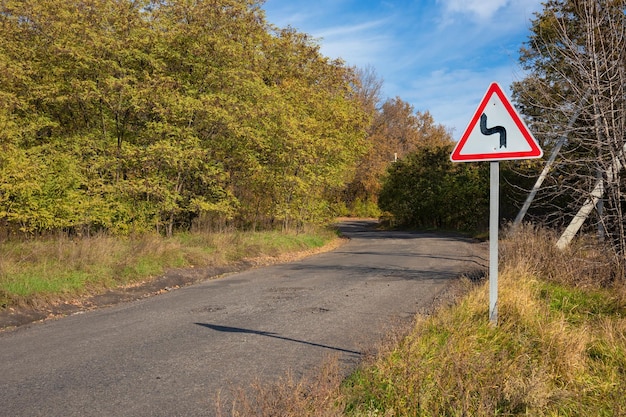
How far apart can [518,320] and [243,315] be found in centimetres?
383

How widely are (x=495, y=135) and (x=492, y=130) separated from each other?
0.06 meters

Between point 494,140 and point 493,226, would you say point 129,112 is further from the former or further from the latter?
point 493,226

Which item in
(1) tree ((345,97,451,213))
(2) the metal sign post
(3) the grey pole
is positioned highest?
(1) tree ((345,97,451,213))

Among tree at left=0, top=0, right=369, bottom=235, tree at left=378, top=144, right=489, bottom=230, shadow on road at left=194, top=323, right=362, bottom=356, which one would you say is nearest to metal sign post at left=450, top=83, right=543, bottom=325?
shadow on road at left=194, top=323, right=362, bottom=356

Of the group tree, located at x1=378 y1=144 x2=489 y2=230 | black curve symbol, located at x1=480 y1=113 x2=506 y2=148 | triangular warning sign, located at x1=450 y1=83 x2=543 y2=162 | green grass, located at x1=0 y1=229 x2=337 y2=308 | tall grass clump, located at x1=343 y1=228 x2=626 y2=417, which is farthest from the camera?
tree, located at x1=378 y1=144 x2=489 y2=230

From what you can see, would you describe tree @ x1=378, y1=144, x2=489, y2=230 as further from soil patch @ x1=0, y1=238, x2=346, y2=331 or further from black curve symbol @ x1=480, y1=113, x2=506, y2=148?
black curve symbol @ x1=480, y1=113, x2=506, y2=148

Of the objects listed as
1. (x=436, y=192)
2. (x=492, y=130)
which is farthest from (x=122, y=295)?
(x=436, y=192)

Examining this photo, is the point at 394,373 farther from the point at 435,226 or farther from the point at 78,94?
the point at 435,226

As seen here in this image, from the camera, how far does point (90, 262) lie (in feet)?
32.7

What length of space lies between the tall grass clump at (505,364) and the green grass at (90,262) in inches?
243

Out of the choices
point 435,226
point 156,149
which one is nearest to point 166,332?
point 156,149

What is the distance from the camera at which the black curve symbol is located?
4.77 m

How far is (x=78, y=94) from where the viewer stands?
14.6 meters

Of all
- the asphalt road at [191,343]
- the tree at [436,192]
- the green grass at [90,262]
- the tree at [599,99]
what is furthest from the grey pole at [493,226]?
the tree at [436,192]
